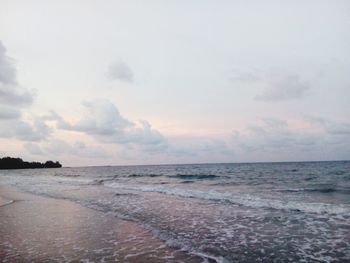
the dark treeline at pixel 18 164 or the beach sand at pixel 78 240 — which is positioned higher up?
the dark treeline at pixel 18 164

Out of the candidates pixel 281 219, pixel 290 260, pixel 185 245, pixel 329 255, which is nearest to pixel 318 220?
pixel 281 219

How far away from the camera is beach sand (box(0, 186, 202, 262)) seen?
7.53 m

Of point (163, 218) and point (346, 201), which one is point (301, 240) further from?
point (346, 201)

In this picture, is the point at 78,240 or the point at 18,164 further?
the point at 18,164

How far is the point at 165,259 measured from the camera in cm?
738

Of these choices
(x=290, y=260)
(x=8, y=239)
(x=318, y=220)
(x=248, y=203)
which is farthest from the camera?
(x=248, y=203)

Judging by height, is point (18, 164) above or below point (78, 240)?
above

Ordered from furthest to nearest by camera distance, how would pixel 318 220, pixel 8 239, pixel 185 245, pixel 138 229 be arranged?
pixel 318 220 < pixel 138 229 < pixel 8 239 < pixel 185 245

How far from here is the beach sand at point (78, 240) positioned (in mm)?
7527

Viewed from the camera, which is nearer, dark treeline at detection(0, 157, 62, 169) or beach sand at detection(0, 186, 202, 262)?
beach sand at detection(0, 186, 202, 262)

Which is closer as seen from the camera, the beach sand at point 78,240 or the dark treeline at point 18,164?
the beach sand at point 78,240

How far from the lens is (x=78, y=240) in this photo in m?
9.14

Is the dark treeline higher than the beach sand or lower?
higher

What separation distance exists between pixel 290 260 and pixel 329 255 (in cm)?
119
